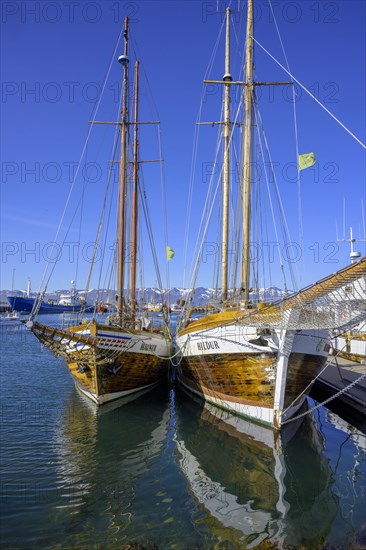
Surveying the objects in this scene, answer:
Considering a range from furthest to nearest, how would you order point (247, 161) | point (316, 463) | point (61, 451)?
point (247, 161), point (61, 451), point (316, 463)

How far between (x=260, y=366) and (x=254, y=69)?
1281 centimetres

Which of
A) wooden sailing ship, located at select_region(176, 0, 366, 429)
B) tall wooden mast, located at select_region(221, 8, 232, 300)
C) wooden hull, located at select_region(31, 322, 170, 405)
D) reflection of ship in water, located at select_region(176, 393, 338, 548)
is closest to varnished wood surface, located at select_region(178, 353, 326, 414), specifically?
wooden sailing ship, located at select_region(176, 0, 366, 429)

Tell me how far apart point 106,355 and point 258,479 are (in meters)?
7.74

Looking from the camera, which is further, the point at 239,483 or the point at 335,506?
the point at 239,483

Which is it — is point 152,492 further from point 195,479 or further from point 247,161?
point 247,161

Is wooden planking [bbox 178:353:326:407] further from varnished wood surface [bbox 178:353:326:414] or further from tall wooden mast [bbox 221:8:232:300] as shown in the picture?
tall wooden mast [bbox 221:8:232:300]

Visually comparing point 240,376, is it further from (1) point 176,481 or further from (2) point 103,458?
(2) point 103,458

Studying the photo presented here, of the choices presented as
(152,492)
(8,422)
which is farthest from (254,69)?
(8,422)

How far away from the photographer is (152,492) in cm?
861

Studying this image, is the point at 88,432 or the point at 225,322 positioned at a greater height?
the point at 225,322

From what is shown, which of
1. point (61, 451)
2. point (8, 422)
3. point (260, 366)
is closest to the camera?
point (61, 451)

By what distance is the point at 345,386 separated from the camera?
1703 centimetres

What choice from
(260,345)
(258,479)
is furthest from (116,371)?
(258,479)

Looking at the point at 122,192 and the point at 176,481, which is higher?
the point at 122,192
